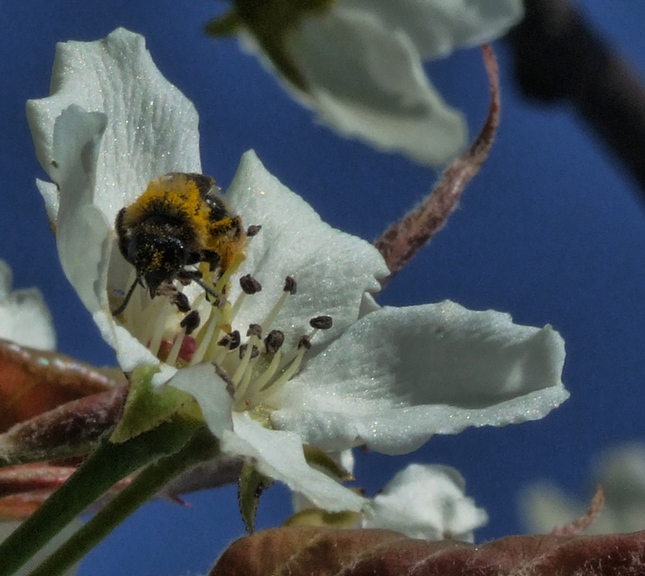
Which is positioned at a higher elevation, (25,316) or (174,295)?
(174,295)

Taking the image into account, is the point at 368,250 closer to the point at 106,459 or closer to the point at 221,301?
the point at 221,301

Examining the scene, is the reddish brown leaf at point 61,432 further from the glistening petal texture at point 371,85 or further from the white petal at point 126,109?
the glistening petal texture at point 371,85

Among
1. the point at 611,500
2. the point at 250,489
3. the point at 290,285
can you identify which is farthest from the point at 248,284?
the point at 611,500

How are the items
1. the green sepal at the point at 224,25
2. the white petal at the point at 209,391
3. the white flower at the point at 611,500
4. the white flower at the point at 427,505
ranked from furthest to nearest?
the white flower at the point at 611,500 < the green sepal at the point at 224,25 < the white flower at the point at 427,505 < the white petal at the point at 209,391

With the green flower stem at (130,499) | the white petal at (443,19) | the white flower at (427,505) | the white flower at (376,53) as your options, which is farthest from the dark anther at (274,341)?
the white petal at (443,19)

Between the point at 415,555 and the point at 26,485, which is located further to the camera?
the point at 26,485

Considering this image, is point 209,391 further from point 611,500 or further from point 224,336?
point 611,500
